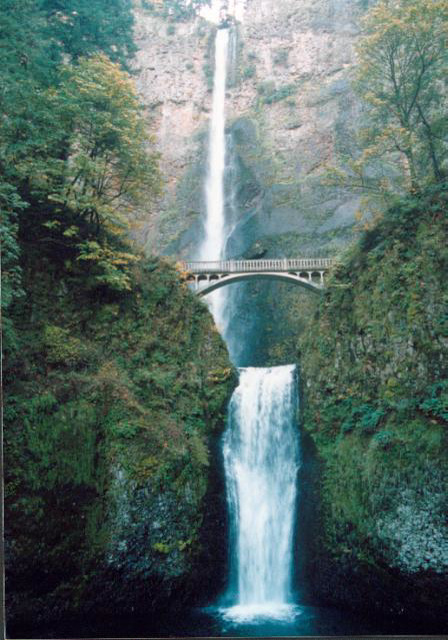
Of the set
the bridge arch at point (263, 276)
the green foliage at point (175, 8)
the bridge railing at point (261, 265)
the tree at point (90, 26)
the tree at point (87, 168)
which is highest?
the green foliage at point (175, 8)

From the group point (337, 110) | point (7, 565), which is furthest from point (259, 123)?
point (7, 565)

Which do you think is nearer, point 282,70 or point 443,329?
point 443,329

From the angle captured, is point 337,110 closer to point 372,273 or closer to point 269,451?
point 372,273

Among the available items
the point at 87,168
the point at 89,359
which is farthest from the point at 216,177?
the point at 89,359

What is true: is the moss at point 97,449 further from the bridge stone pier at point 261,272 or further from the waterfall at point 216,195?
the waterfall at point 216,195

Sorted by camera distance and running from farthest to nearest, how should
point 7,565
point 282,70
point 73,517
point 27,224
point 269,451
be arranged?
point 282,70, point 269,451, point 27,224, point 73,517, point 7,565

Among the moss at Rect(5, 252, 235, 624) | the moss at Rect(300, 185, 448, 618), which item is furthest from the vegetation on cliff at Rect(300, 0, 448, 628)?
the moss at Rect(5, 252, 235, 624)

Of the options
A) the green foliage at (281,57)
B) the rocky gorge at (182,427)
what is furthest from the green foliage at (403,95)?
the green foliage at (281,57)
